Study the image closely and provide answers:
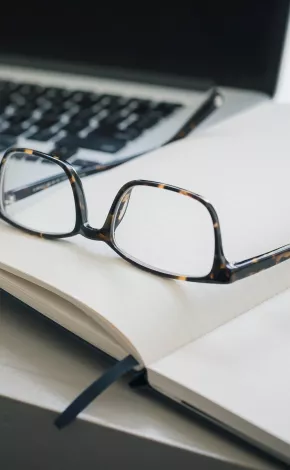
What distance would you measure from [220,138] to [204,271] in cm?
18

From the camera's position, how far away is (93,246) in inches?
15.8

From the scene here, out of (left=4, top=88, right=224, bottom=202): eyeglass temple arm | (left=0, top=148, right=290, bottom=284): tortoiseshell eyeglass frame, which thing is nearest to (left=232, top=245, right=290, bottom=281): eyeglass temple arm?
(left=0, top=148, right=290, bottom=284): tortoiseshell eyeglass frame

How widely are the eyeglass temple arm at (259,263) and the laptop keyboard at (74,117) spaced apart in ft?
0.75

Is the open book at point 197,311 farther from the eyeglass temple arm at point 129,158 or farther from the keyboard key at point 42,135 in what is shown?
the keyboard key at point 42,135

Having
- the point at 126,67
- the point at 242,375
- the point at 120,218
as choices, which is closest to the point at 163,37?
the point at 126,67

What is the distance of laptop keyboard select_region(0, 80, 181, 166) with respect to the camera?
602mm

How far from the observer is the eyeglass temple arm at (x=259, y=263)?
0.36 meters

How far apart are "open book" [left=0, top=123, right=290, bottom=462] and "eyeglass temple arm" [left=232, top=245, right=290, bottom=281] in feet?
0.05

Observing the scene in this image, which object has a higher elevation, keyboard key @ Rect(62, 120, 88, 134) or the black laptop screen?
the black laptop screen

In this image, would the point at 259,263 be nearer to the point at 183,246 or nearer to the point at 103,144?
the point at 183,246

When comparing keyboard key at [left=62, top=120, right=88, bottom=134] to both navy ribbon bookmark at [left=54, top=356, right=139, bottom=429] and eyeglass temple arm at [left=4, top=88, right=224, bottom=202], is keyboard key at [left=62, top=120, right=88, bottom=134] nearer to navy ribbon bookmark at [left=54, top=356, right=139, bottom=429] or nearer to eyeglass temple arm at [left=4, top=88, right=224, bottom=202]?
eyeglass temple arm at [left=4, top=88, right=224, bottom=202]

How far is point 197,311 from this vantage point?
36 cm

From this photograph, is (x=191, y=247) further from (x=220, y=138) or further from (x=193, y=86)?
(x=193, y=86)

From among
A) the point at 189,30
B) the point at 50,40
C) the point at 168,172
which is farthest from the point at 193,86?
the point at 168,172
